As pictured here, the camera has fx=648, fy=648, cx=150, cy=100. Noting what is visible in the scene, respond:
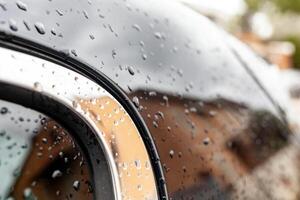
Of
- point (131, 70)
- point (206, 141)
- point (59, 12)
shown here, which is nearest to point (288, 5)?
point (206, 141)

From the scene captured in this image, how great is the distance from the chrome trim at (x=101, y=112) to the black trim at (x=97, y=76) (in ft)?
0.04

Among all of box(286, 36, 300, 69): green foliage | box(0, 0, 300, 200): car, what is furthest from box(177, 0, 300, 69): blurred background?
Answer: box(0, 0, 300, 200): car

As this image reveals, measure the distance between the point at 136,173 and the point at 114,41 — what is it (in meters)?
0.32

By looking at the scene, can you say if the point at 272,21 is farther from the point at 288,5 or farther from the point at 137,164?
the point at 137,164

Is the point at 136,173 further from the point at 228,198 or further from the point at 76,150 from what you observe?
the point at 228,198

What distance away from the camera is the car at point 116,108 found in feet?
4.01

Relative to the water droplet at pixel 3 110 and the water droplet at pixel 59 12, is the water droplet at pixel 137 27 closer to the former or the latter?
the water droplet at pixel 59 12

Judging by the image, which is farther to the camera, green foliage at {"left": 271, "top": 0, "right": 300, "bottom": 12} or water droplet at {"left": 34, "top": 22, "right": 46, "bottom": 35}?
green foliage at {"left": 271, "top": 0, "right": 300, "bottom": 12}

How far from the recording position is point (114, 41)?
1.47m

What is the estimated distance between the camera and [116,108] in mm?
1320

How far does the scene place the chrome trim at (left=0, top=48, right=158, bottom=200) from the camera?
1.16m

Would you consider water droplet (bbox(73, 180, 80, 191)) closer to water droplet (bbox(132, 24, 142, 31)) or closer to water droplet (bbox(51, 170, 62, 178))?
water droplet (bbox(51, 170, 62, 178))

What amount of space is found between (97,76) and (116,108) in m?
0.08

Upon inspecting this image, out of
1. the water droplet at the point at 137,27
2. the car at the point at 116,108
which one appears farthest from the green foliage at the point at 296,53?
the water droplet at the point at 137,27
